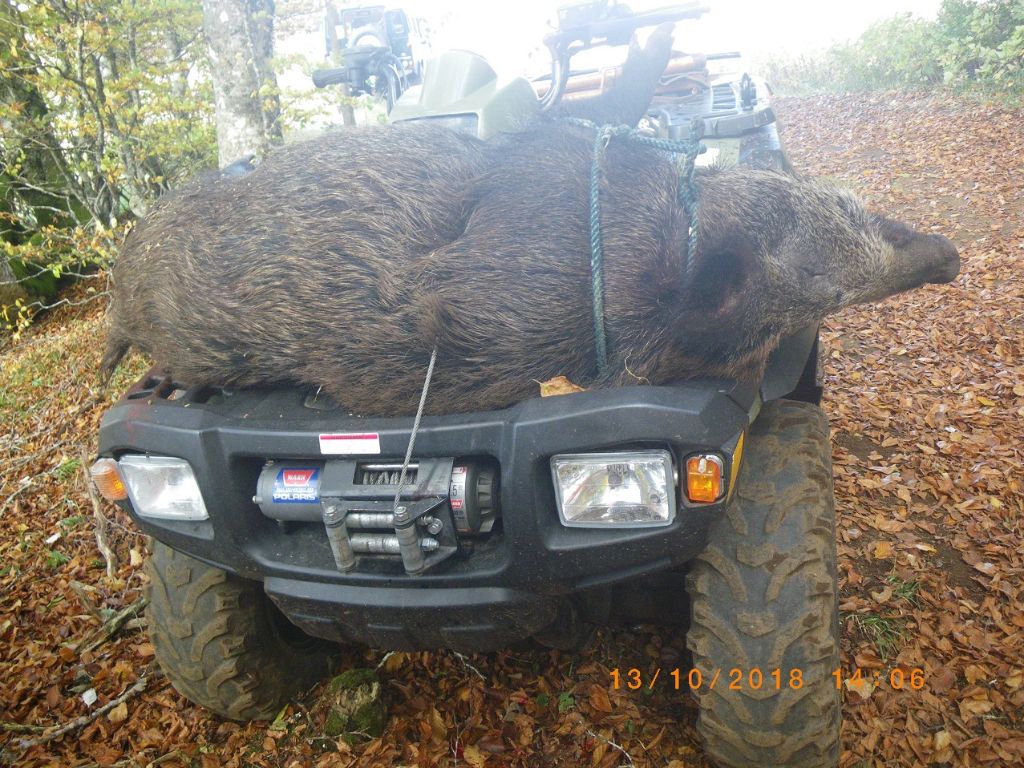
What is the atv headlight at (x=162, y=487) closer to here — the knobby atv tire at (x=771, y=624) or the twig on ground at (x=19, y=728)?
the twig on ground at (x=19, y=728)

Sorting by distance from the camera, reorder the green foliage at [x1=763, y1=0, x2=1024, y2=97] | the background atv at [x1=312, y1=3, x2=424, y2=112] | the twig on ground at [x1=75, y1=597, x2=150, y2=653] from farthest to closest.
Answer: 1. the green foliage at [x1=763, y1=0, x2=1024, y2=97]
2. the background atv at [x1=312, y1=3, x2=424, y2=112]
3. the twig on ground at [x1=75, y1=597, x2=150, y2=653]

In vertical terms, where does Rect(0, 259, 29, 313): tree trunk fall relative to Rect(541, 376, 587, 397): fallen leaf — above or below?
below

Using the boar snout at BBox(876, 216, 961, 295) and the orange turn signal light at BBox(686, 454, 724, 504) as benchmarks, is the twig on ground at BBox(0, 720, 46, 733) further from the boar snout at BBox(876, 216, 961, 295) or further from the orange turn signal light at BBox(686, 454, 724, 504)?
the boar snout at BBox(876, 216, 961, 295)

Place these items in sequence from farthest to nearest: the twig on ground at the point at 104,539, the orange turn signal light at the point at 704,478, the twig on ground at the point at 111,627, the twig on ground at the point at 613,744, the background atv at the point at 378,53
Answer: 1. the background atv at the point at 378,53
2. the twig on ground at the point at 104,539
3. the twig on ground at the point at 111,627
4. the twig on ground at the point at 613,744
5. the orange turn signal light at the point at 704,478

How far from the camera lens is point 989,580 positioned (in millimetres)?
2941

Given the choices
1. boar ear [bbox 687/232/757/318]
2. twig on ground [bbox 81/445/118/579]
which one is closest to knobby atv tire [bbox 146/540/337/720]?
twig on ground [bbox 81/445/118/579]

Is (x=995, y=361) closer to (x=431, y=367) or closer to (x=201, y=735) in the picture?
(x=431, y=367)

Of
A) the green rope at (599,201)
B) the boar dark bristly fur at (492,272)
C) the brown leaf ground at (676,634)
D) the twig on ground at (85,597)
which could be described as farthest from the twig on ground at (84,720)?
the green rope at (599,201)

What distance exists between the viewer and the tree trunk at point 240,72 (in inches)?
203

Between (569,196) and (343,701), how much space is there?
1.92m

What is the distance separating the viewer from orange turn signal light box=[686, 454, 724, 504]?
5.39 feet

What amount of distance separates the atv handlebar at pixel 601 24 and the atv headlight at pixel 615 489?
2795 millimetres

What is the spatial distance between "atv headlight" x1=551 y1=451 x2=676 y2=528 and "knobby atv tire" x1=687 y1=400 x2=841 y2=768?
0.83 ft

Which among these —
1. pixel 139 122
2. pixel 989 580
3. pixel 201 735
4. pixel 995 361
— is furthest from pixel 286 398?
pixel 139 122
